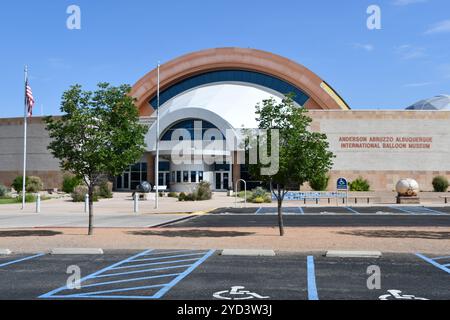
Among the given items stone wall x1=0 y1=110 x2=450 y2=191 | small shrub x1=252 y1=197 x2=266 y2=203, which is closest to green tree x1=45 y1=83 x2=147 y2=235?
small shrub x1=252 y1=197 x2=266 y2=203

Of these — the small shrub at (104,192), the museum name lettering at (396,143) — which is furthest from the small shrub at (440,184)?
the small shrub at (104,192)

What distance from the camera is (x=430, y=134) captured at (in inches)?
1860

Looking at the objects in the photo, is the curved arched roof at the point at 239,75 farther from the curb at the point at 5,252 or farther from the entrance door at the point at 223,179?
the curb at the point at 5,252

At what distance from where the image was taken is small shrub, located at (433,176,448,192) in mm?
44312

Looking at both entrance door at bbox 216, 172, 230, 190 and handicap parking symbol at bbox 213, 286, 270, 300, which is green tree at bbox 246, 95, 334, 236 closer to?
handicap parking symbol at bbox 213, 286, 270, 300

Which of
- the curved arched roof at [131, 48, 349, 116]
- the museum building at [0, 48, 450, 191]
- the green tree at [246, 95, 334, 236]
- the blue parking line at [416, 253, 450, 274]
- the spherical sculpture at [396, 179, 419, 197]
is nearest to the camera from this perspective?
the blue parking line at [416, 253, 450, 274]

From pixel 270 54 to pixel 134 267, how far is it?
54.0 m

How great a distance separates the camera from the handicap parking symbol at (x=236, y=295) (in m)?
7.65

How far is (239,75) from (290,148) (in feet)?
162

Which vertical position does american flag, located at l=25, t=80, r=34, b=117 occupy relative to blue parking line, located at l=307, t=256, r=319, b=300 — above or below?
above

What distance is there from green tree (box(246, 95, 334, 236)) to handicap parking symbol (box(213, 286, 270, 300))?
7836mm

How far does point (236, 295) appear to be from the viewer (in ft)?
25.6

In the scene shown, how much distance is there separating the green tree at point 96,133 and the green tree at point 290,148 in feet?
14.3
